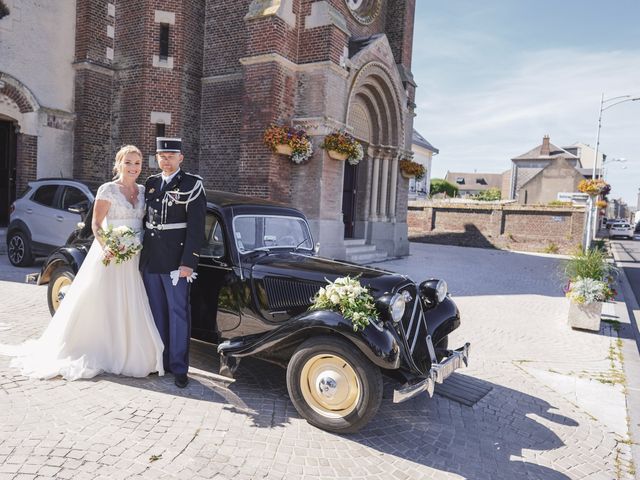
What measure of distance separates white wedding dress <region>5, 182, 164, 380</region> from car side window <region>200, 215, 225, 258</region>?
642 millimetres

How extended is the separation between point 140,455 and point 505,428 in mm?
2826

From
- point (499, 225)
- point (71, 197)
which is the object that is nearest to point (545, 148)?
point (499, 225)

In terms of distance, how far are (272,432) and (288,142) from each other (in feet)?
27.2

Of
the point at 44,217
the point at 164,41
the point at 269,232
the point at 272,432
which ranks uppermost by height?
the point at 164,41

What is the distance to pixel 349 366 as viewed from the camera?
3428 millimetres

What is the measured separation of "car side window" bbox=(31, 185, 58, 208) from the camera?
9.09 m

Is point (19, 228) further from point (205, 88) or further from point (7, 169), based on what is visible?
point (205, 88)

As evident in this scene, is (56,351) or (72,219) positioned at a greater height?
(72,219)

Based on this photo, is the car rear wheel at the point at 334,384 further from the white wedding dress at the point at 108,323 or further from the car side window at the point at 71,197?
the car side window at the point at 71,197

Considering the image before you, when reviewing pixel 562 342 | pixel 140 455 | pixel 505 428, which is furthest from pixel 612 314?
pixel 140 455

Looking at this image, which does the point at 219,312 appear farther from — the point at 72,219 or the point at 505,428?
the point at 72,219

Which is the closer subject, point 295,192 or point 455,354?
point 455,354

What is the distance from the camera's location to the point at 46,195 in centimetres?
922

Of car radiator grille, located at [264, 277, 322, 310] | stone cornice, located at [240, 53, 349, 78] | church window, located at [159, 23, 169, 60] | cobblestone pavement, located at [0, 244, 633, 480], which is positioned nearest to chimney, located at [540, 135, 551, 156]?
stone cornice, located at [240, 53, 349, 78]
